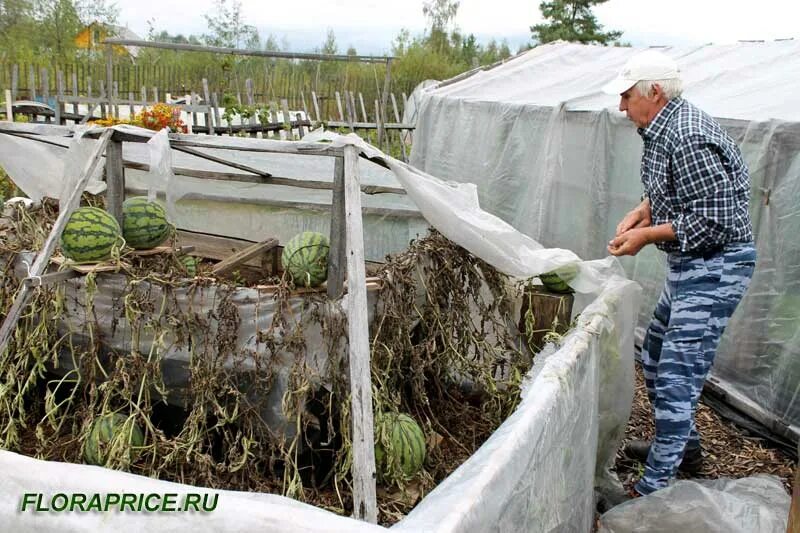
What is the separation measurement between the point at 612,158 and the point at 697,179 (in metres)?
2.78

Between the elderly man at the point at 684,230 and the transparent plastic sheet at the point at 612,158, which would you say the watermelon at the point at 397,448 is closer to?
the elderly man at the point at 684,230

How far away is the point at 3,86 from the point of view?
15.0 metres

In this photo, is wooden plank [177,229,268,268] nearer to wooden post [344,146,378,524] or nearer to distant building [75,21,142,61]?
wooden post [344,146,378,524]

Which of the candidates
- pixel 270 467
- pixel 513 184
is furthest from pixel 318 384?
pixel 513 184

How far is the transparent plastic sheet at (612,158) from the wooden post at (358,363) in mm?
2783

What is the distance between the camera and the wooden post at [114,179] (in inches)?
132

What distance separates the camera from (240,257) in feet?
11.6

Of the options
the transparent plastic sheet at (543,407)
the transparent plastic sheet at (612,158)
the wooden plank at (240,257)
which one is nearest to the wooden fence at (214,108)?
the transparent plastic sheet at (612,158)

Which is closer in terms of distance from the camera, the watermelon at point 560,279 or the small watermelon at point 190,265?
the small watermelon at point 190,265

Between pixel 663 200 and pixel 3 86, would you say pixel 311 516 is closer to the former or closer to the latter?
pixel 663 200

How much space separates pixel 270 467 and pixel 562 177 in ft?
14.1

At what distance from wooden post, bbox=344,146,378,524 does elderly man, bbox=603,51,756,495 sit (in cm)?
140
